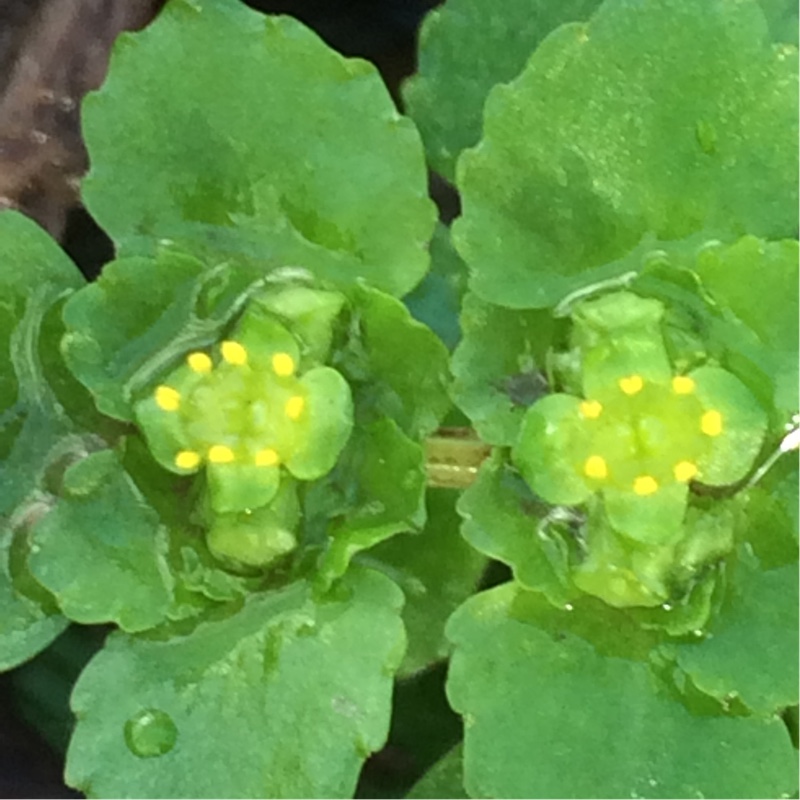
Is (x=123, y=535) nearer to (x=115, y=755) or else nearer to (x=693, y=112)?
(x=115, y=755)

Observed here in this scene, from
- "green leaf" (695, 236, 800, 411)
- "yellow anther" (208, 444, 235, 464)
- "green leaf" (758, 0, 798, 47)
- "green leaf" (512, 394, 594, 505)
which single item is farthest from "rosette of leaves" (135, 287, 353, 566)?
"green leaf" (758, 0, 798, 47)

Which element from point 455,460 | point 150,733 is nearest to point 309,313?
point 455,460

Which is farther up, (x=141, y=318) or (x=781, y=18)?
(x=781, y=18)

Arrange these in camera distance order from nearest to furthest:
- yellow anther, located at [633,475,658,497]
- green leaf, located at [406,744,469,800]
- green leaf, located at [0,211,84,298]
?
yellow anther, located at [633,475,658,497], green leaf, located at [0,211,84,298], green leaf, located at [406,744,469,800]

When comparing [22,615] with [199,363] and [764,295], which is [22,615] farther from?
[764,295]

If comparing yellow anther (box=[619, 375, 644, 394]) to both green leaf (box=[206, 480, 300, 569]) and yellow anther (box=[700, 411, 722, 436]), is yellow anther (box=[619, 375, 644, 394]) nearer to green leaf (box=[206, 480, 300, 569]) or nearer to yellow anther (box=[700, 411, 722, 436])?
yellow anther (box=[700, 411, 722, 436])

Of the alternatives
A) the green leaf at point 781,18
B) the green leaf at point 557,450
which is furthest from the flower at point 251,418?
the green leaf at point 781,18

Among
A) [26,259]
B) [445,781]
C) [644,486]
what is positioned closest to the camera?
[644,486]
